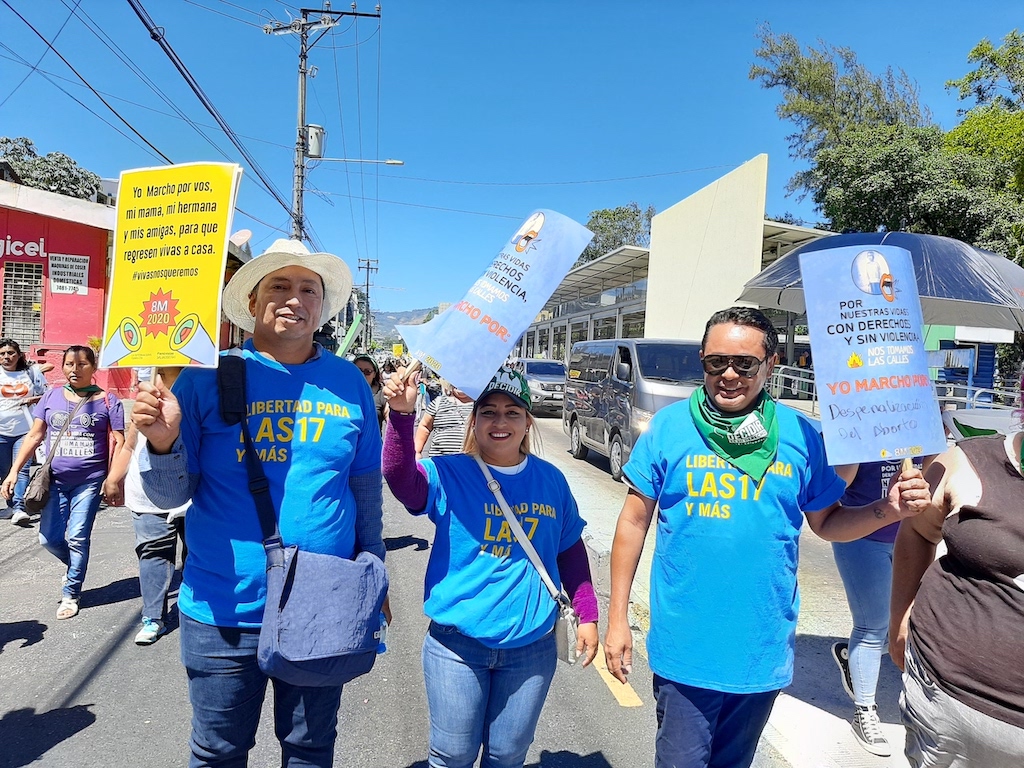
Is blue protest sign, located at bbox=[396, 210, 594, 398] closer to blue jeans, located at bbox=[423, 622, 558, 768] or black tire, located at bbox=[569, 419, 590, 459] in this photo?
blue jeans, located at bbox=[423, 622, 558, 768]

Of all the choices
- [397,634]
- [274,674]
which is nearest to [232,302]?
[274,674]

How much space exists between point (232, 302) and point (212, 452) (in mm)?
668

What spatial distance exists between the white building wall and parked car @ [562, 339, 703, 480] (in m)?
8.61

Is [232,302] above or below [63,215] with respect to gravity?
below

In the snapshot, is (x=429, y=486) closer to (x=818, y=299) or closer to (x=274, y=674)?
(x=274, y=674)

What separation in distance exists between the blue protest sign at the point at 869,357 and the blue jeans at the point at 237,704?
1720mm

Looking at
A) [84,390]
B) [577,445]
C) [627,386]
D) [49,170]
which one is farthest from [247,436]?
[49,170]

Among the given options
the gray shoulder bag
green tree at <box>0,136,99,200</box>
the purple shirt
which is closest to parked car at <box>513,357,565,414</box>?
the purple shirt

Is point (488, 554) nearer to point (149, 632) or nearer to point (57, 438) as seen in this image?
point (149, 632)

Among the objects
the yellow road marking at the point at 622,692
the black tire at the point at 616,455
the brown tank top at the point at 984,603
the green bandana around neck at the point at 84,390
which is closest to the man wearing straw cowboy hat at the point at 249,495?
the brown tank top at the point at 984,603

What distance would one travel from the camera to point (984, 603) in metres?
1.73

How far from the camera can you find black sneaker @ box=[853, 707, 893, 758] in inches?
117

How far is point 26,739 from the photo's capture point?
116 inches

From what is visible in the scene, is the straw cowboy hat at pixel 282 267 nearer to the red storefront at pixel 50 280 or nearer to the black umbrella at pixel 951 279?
the black umbrella at pixel 951 279
